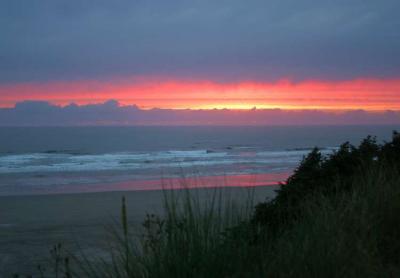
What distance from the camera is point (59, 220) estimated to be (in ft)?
54.0

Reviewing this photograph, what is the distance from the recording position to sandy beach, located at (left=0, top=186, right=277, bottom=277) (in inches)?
451

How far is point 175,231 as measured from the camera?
4.40 m

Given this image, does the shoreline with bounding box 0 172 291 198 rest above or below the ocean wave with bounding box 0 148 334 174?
below

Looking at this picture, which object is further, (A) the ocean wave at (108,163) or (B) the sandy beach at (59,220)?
(A) the ocean wave at (108,163)

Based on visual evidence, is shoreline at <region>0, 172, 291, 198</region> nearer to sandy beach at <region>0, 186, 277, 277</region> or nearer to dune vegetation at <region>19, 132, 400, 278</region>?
sandy beach at <region>0, 186, 277, 277</region>

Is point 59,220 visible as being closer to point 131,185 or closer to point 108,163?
point 131,185

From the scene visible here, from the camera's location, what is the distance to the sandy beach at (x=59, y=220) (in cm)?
1146

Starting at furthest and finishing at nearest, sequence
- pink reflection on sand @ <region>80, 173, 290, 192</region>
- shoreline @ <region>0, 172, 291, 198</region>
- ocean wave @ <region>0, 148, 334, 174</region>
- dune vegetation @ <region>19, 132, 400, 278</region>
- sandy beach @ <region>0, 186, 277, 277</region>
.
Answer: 1. ocean wave @ <region>0, 148, 334, 174</region>
2. pink reflection on sand @ <region>80, 173, 290, 192</region>
3. shoreline @ <region>0, 172, 291, 198</region>
4. sandy beach @ <region>0, 186, 277, 277</region>
5. dune vegetation @ <region>19, 132, 400, 278</region>

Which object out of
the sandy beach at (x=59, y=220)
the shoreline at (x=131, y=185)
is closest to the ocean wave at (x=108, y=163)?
the shoreline at (x=131, y=185)

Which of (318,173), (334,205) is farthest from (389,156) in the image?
(334,205)

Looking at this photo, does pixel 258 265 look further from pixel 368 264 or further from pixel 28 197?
→ pixel 28 197

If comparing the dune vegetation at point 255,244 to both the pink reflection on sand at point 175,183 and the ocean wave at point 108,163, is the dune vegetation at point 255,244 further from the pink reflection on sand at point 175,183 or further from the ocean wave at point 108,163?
the ocean wave at point 108,163

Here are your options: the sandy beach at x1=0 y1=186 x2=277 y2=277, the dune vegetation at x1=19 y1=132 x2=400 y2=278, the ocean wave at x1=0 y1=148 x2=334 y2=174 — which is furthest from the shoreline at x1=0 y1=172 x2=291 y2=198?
the dune vegetation at x1=19 y1=132 x2=400 y2=278

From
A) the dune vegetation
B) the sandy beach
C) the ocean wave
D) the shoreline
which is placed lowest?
the sandy beach
